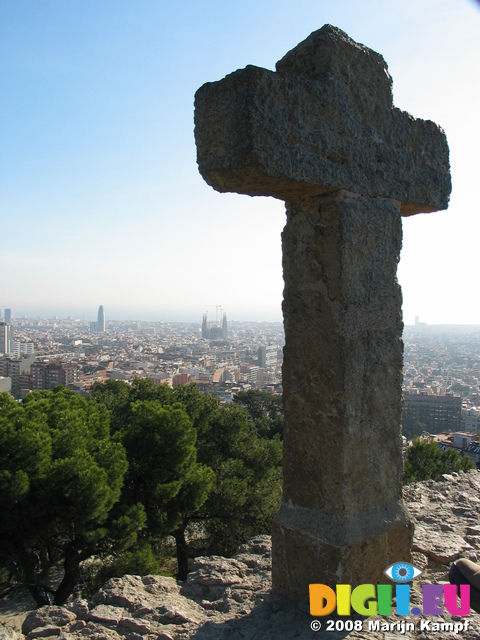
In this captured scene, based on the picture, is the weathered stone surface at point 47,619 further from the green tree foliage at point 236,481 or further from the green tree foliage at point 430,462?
the green tree foliage at point 430,462

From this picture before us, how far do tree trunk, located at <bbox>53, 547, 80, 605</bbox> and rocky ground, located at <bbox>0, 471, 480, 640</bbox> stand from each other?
3837mm

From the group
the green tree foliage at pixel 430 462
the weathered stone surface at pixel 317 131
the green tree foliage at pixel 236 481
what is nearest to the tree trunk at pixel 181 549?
the green tree foliage at pixel 236 481

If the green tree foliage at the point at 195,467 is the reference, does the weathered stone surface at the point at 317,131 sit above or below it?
above

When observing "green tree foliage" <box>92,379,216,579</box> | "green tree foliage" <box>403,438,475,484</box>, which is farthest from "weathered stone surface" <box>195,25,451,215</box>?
"green tree foliage" <box>403,438,475,484</box>

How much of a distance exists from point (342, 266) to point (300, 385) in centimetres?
57

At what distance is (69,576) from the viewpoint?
6.30 meters

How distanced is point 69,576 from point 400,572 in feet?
17.1

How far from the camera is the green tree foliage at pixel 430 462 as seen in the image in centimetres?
963

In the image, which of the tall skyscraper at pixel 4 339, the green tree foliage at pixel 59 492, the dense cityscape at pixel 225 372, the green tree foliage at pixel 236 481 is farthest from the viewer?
the tall skyscraper at pixel 4 339

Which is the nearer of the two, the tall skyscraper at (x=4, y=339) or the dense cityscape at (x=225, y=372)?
the dense cityscape at (x=225, y=372)

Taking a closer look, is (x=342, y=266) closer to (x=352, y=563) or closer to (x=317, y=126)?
(x=317, y=126)

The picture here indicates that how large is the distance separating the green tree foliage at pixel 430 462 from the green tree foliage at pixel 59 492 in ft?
18.7

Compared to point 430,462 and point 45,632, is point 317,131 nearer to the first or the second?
point 45,632

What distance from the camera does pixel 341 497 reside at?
2.19m
